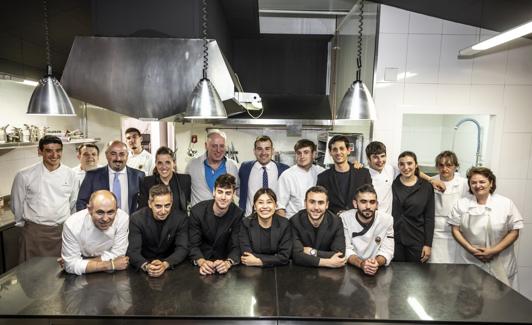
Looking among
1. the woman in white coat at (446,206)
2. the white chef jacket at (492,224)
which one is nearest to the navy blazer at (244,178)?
the woman in white coat at (446,206)

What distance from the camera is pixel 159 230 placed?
2.39 m

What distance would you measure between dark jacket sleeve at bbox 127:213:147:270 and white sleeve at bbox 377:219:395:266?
154 centimetres

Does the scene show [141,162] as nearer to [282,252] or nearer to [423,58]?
[282,252]

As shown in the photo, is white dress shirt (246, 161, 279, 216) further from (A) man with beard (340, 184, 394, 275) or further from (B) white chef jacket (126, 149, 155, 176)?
(B) white chef jacket (126, 149, 155, 176)

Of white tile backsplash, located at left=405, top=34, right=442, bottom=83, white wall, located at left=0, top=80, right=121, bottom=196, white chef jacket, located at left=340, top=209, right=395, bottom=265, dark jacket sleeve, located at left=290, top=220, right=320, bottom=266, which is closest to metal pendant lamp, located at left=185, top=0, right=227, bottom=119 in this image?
dark jacket sleeve, located at left=290, top=220, right=320, bottom=266

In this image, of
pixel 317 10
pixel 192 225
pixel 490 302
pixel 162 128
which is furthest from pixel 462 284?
pixel 162 128

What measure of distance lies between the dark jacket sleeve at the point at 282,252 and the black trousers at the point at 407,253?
1062mm

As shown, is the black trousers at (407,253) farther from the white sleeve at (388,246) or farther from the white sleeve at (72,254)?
the white sleeve at (72,254)

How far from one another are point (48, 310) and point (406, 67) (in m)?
3.44

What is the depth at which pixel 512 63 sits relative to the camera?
3.48 m

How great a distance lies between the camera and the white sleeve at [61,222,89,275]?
2029 millimetres

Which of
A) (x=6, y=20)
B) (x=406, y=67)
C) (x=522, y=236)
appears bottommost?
(x=522, y=236)

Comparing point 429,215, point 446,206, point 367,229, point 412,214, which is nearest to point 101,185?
point 367,229

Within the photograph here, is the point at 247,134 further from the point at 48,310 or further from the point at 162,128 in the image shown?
the point at 48,310
